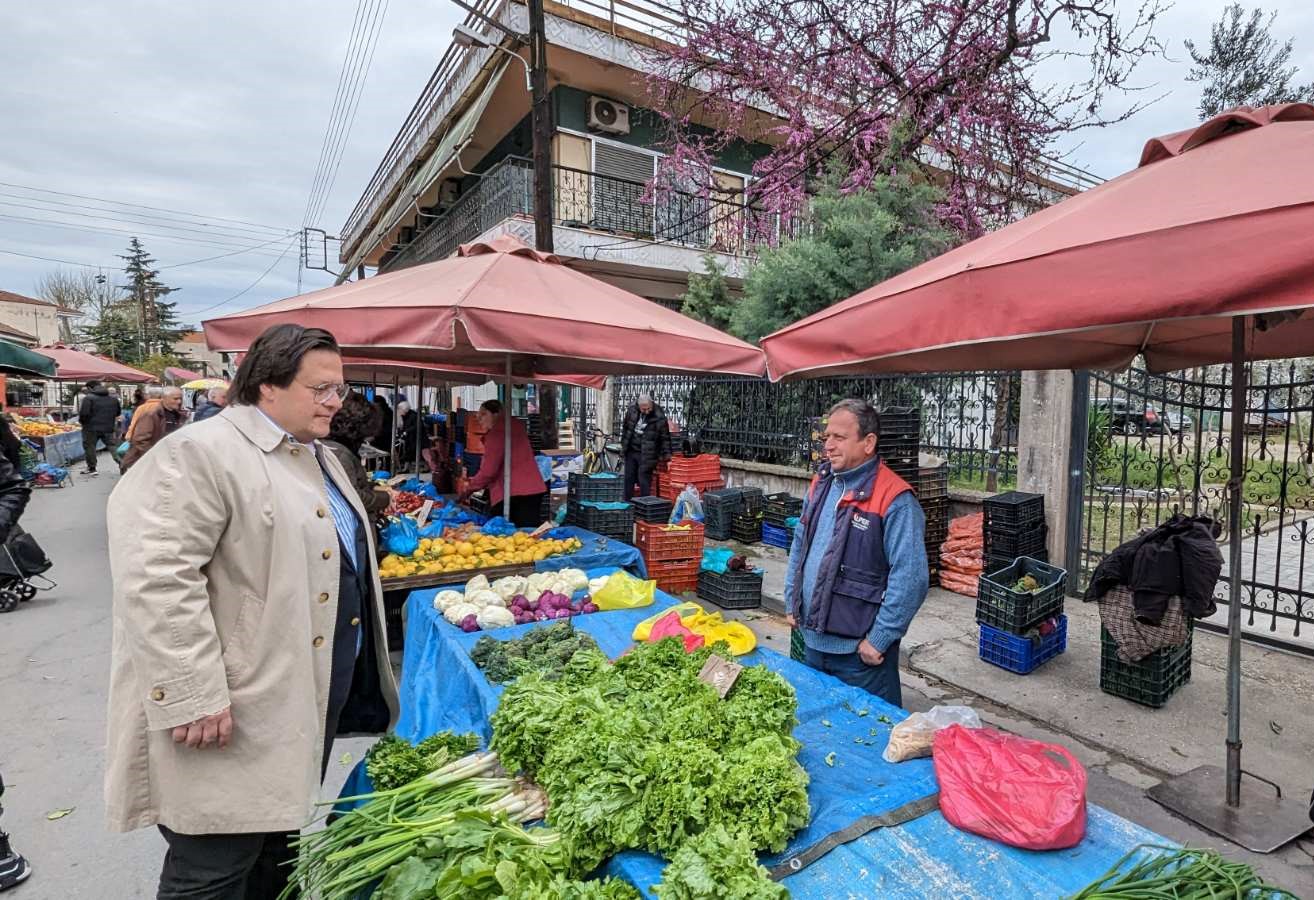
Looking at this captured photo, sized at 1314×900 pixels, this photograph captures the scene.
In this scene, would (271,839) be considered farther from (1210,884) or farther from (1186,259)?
(1186,259)

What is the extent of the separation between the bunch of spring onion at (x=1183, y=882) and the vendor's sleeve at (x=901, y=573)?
1.32 metres

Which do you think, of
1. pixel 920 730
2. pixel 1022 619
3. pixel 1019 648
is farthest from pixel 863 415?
pixel 1019 648

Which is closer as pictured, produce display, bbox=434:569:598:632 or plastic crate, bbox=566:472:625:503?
produce display, bbox=434:569:598:632

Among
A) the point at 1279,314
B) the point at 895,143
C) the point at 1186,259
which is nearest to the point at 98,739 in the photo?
the point at 1186,259

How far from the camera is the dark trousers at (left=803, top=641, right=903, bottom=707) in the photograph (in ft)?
10.5

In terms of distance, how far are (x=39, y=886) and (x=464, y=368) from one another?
23.2 ft

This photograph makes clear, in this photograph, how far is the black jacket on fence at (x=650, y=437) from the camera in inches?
443

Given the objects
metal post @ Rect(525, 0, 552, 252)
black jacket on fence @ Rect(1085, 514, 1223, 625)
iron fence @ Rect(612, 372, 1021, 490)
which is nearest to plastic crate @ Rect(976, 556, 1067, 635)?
black jacket on fence @ Rect(1085, 514, 1223, 625)

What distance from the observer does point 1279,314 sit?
310cm

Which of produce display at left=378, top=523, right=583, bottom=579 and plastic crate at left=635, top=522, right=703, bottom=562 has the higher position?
produce display at left=378, top=523, right=583, bottom=579

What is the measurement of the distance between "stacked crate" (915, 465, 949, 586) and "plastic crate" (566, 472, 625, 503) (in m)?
3.39

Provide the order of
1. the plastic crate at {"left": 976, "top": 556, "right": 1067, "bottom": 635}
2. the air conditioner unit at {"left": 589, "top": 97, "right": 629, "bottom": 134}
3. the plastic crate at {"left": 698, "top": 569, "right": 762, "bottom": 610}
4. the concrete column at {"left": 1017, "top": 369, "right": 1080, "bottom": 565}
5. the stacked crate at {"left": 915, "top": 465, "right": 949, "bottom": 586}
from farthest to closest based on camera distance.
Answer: the air conditioner unit at {"left": 589, "top": 97, "right": 629, "bottom": 134}, the stacked crate at {"left": 915, "top": 465, "right": 949, "bottom": 586}, the plastic crate at {"left": 698, "top": 569, "right": 762, "bottom": 610}, the concrete column at {"left": 1017, "top": 369, "right": 1080, "bottom": 565}, the plastic crate at {"left": 976, "top": 556, "right": 1067, "bottom": 635}

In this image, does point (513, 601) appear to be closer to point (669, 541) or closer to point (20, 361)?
point (669, 541)

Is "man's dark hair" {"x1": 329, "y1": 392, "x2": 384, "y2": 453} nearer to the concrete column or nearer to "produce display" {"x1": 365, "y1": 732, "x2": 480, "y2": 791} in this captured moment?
"produce display" {"x1": 365, "y1": 732, "x2": 480, "y2": 791}
